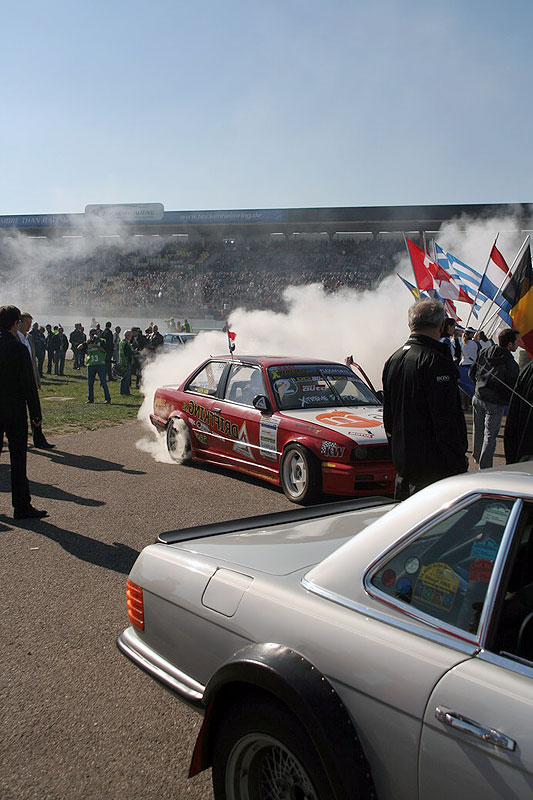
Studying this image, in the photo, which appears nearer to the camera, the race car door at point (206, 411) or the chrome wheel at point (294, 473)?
the chrome wheel at point (294, 473)

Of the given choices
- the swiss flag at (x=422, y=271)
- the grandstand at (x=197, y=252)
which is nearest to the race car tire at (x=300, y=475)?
the swiss flag at (x=422, y=271)

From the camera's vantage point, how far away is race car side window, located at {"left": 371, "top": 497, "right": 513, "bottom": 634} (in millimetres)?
1776

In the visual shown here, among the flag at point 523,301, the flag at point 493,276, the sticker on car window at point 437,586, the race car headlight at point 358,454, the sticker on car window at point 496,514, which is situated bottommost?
the race car headlight at point 358,454

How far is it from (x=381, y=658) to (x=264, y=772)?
0.59 meters

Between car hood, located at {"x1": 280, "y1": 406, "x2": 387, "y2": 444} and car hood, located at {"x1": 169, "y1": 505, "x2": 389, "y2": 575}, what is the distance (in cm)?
334

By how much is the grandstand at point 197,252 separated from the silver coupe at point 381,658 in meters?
32.1

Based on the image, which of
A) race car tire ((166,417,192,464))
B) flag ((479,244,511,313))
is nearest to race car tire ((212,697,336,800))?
race car tire ((166,417,192,464))

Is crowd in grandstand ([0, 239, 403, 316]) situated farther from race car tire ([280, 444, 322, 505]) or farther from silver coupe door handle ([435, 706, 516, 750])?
silver coupe door handle ([435, 706, 516, 750])

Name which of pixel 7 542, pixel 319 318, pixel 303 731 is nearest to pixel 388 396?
pixel 303 731

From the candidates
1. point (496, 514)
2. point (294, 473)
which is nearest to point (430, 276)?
point (294, 473)

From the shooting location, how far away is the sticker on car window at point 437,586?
1822mm

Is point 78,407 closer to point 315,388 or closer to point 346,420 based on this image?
point 315,388

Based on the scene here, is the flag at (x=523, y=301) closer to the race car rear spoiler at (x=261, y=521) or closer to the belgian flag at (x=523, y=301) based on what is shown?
the belgian flag at (x=523, y=301)

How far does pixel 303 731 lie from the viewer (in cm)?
181
